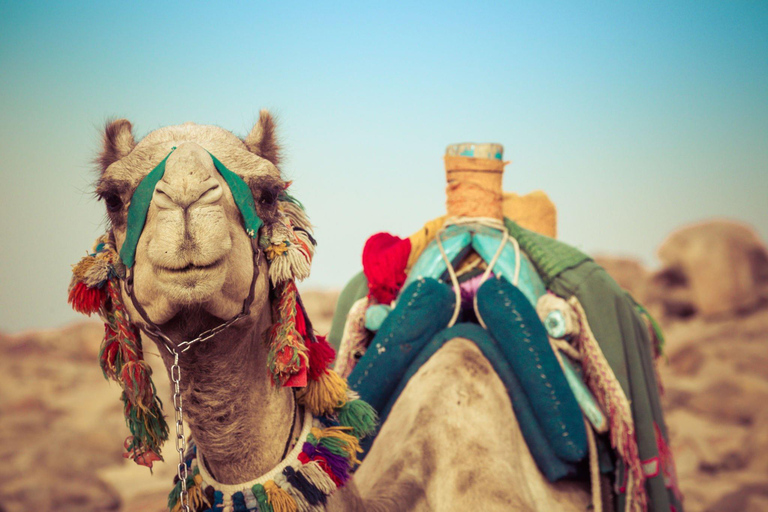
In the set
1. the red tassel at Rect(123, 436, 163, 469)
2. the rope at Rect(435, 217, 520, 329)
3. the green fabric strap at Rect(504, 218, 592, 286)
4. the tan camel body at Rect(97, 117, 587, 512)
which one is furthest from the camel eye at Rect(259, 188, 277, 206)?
the green fabric strap at Rect(504, 218, 592, 286)

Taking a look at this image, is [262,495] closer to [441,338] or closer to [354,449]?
[354,449]

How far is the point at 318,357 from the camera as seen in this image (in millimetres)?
1929

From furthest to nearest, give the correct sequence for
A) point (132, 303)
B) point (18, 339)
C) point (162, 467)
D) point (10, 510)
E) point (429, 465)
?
point (18, 339)
point (162, 467)
point (10, 510)
point (429, 465)
point (132, 303)

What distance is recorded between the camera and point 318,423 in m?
1.89

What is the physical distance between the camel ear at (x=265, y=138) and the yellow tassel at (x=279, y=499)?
2.90 feet

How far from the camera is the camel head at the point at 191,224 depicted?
145 centimetres

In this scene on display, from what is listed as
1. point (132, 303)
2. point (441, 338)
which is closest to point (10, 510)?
point (441, 338)

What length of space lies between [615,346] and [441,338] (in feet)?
2.71

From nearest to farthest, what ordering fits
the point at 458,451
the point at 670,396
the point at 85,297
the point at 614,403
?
the point at 85,297, the point at 458,451, the point at 614,403, the point at 670,396

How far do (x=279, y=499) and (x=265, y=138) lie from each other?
38.5 inches

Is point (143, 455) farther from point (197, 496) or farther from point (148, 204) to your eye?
point (148, 204)

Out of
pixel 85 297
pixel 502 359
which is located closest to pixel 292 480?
pixel 85 297

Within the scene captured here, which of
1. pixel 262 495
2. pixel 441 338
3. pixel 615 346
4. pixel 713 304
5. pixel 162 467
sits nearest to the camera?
pixel 262 495

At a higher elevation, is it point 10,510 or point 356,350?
point 356,350
